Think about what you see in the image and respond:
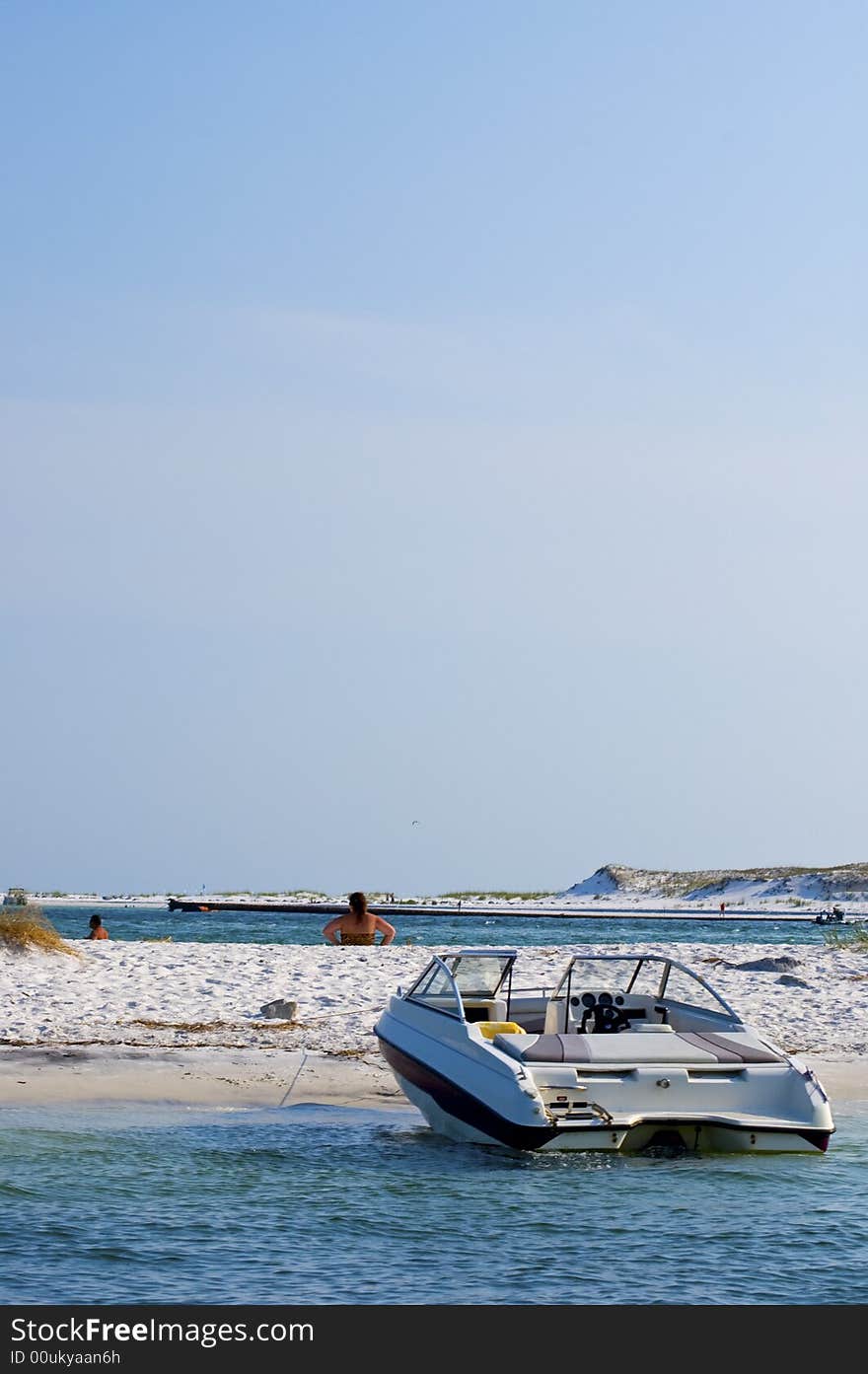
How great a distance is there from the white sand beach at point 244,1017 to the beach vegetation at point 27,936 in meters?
0.30

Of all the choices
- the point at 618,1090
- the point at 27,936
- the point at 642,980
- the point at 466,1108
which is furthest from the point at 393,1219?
the point at 642,980

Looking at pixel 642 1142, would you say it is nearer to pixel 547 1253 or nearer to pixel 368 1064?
pixel 547 1253

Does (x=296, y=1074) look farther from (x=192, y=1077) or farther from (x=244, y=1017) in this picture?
(x=244, y=1017)

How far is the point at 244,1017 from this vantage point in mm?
20078

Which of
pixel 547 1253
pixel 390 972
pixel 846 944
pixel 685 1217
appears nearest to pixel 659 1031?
pixel 685 1217

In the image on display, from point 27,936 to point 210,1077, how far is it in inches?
418

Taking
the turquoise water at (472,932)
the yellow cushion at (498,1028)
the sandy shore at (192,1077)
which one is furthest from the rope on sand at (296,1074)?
the turquoise water at (472,932)

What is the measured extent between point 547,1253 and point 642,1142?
2.52 meters

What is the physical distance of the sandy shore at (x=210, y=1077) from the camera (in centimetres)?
1503

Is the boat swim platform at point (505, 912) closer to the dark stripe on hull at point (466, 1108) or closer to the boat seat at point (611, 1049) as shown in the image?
the dark stripe on hull at point (466, 1108)

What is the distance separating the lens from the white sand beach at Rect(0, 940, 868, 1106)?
15.8m

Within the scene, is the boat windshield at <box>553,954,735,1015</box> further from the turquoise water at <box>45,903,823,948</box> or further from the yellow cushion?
the turquoise water at <box>45,903,823,948</box>
